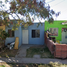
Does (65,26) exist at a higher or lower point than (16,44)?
higher

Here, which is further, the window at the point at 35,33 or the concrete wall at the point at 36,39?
the window at the point at 35,33

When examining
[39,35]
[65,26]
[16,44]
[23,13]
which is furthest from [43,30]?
[23,13]

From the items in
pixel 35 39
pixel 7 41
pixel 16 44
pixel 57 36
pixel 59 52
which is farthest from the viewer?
pixel 57 36

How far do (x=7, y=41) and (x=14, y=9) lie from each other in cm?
471

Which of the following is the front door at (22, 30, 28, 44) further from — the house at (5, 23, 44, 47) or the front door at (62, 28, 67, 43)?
the front door at (62, 28, 67, 43)

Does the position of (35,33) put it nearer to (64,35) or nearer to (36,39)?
(36,39)

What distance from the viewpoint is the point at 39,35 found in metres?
10.4

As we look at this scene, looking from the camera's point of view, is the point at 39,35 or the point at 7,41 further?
the point at 39,35

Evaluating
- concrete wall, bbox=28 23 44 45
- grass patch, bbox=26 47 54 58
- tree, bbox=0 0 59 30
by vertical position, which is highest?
tree, bbox=0 0 59 30

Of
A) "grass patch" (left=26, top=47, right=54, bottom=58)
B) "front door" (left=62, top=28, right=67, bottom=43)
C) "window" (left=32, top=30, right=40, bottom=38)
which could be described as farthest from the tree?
"front door" (left=62, top=28, right=67, bottom=43)

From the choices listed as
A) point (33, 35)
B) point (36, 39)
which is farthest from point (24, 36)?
point (36, 39)

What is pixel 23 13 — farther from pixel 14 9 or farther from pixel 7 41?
pixel 7 41

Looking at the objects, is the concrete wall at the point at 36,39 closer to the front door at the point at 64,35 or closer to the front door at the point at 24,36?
the front door at the point at 24,36

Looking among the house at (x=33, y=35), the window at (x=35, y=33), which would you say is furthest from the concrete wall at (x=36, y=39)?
the window at (x=35, y=33)
